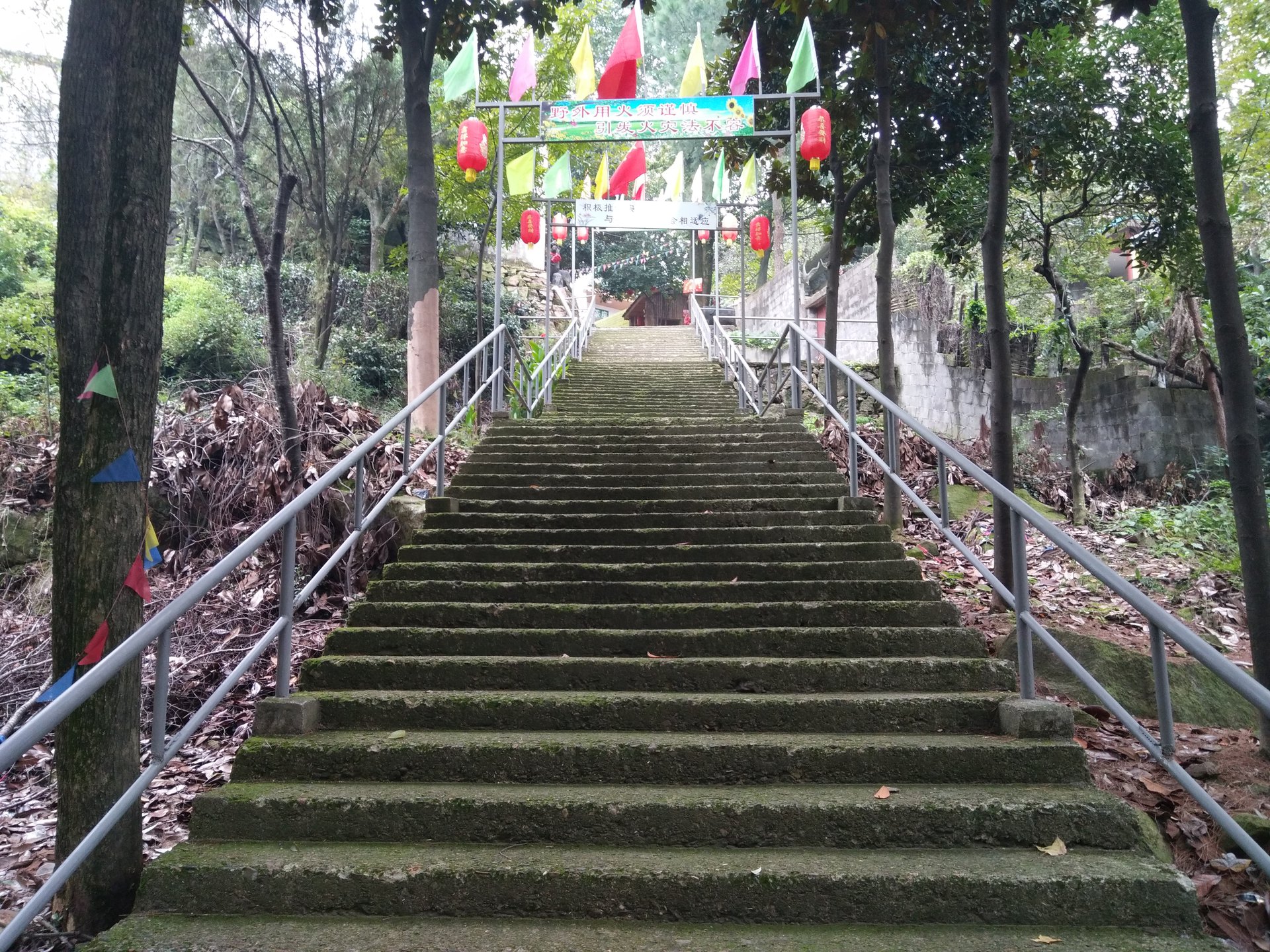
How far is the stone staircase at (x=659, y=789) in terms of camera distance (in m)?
2.40

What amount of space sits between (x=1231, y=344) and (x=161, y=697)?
166 inches

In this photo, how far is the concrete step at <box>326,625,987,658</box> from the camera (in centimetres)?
377

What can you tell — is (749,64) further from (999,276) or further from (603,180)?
(603,180)

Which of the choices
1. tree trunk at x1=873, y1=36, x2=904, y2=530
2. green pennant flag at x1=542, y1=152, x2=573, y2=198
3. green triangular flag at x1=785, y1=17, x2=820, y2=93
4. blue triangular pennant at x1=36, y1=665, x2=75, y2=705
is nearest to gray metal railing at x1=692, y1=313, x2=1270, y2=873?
tree trunk at x1=873, y1=36, x2=904, y2=530

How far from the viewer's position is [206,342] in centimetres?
1164

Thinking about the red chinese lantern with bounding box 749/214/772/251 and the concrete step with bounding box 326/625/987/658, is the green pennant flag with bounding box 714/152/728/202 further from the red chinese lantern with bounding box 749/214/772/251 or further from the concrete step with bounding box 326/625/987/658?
the concrete step with bounding box 326/625/987/658

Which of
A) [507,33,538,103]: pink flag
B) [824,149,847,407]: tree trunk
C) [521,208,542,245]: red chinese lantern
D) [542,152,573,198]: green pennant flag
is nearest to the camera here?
[824,149,847,407]: tree trunk

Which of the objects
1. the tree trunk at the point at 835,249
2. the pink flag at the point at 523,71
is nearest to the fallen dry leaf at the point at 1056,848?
the tree trunk at the point at 835,249

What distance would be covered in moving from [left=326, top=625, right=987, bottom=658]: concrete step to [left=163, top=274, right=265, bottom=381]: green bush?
28.9 ft

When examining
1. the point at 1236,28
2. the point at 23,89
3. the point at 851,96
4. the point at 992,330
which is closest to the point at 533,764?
the point at 992,330

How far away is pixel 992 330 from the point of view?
501 centimetres

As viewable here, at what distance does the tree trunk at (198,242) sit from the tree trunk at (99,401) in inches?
637

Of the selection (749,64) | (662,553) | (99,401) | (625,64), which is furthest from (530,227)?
(99,401)

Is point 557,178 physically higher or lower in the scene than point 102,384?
higher
